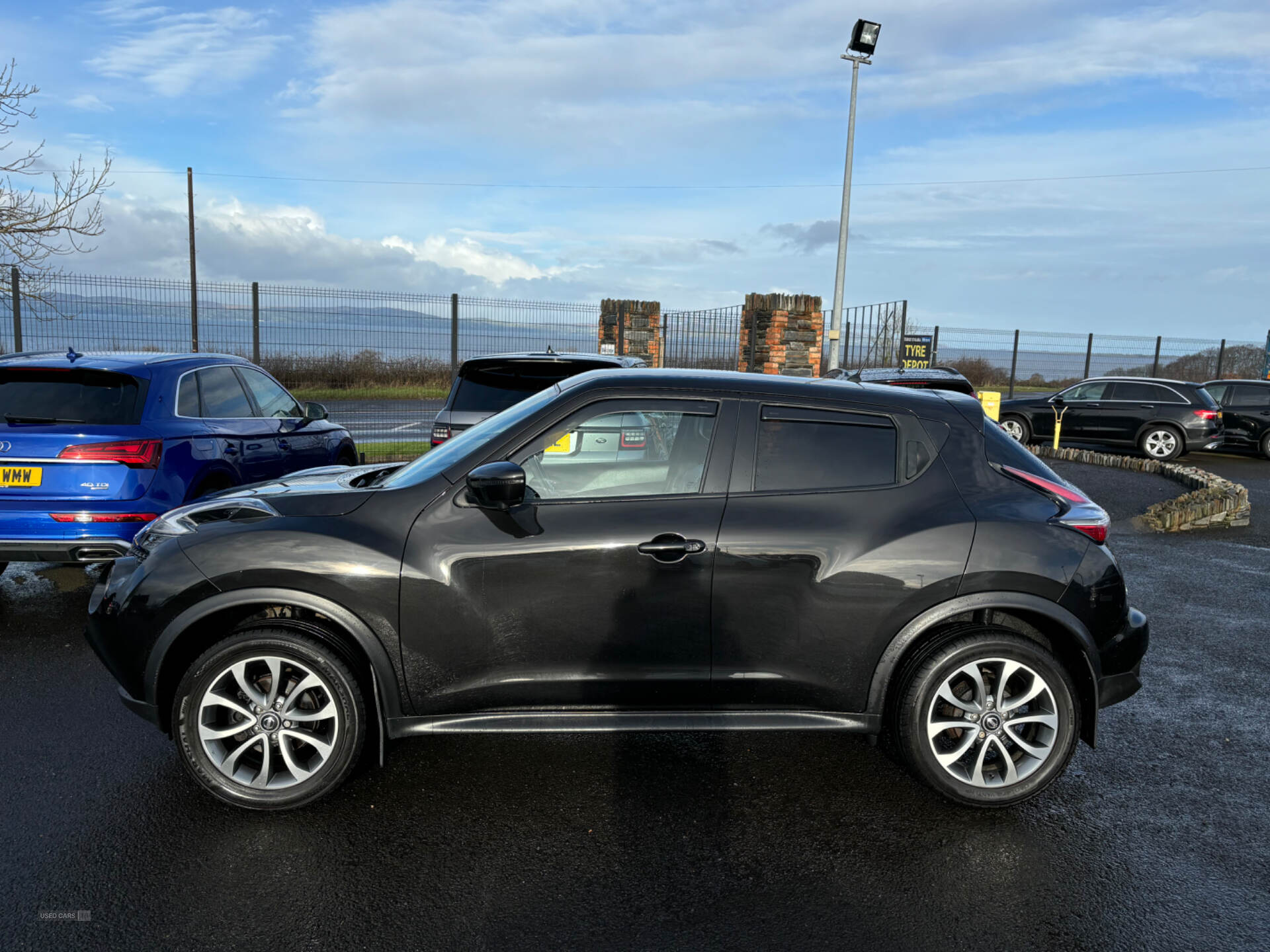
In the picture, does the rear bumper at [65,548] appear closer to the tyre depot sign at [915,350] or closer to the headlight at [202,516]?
the headlight at [202,516]

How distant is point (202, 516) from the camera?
12.5 ft

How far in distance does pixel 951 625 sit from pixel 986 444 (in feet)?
2.52

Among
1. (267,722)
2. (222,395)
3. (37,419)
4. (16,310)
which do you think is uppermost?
(16,310)

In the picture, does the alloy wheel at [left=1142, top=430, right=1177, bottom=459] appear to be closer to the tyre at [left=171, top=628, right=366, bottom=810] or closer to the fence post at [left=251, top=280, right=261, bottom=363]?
the fence post at [left=251, top=280, right=261, bottom=363]

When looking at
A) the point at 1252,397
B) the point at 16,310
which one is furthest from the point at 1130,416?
the point at 16,310

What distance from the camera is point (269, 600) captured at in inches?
140

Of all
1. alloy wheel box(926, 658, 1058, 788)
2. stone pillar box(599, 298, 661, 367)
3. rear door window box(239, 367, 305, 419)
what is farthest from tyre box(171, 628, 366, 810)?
stone pillar box(599, 298, 661, 367)

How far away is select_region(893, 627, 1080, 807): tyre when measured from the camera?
3670mm

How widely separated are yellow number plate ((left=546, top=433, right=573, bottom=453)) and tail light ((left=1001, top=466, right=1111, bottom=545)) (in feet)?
5.85

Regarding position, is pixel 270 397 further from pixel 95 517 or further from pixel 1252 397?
pixel 1252 397

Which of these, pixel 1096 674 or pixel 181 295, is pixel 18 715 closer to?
pixel 1096 674

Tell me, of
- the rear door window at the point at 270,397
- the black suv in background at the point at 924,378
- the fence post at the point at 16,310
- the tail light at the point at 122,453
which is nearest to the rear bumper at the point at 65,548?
the tail light at the point at 122,453

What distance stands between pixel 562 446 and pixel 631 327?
15.0 meters

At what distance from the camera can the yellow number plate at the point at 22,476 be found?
563 centimetres
